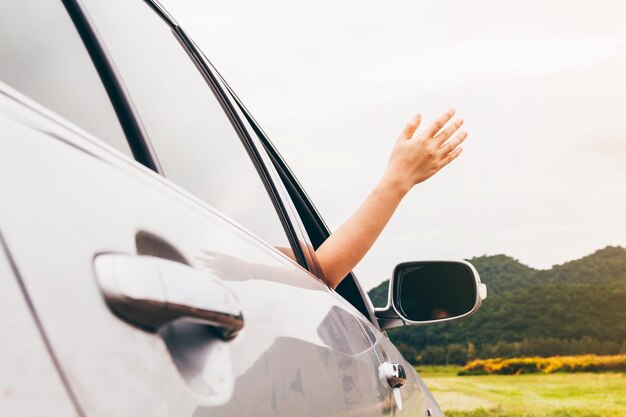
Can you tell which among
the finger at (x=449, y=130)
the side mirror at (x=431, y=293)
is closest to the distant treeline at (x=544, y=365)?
the side mirror at (x=431, y=293)

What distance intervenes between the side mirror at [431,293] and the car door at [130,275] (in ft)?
5.63

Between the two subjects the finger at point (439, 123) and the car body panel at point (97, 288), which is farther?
the finger at point (439, 123)

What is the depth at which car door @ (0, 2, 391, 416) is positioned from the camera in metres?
0.52

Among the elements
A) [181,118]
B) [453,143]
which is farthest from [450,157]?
[181,118]

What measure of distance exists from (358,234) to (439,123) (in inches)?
16.3

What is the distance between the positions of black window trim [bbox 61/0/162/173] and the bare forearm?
113 cm

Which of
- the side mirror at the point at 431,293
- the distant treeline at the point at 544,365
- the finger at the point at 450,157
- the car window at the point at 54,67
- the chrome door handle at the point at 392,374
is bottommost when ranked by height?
the distant treeline at the point at 544,365

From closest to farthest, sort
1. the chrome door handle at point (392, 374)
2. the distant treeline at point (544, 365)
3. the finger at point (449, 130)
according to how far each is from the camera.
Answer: the chrome door handle at point (392, 374)
the finger at point (449, 130)
the distant treeline at point (544, 365)

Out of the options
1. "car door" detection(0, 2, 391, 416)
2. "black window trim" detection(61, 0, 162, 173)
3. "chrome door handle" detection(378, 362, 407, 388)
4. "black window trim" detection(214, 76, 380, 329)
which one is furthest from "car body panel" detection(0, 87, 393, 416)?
"black window trim" detection(214, 76, 380, 329)

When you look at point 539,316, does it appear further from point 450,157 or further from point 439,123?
point 439,123

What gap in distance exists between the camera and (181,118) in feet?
4.19

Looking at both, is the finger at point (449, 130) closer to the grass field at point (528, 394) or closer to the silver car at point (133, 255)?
the silver car at point (133, 255)

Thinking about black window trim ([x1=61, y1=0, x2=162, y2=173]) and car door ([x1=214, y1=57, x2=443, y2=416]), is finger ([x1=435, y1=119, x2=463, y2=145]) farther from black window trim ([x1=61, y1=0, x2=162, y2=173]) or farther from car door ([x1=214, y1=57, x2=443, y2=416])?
black window trim ([x1=61, y1=0, x2=162, y2=173])

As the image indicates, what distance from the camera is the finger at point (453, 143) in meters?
2.27
